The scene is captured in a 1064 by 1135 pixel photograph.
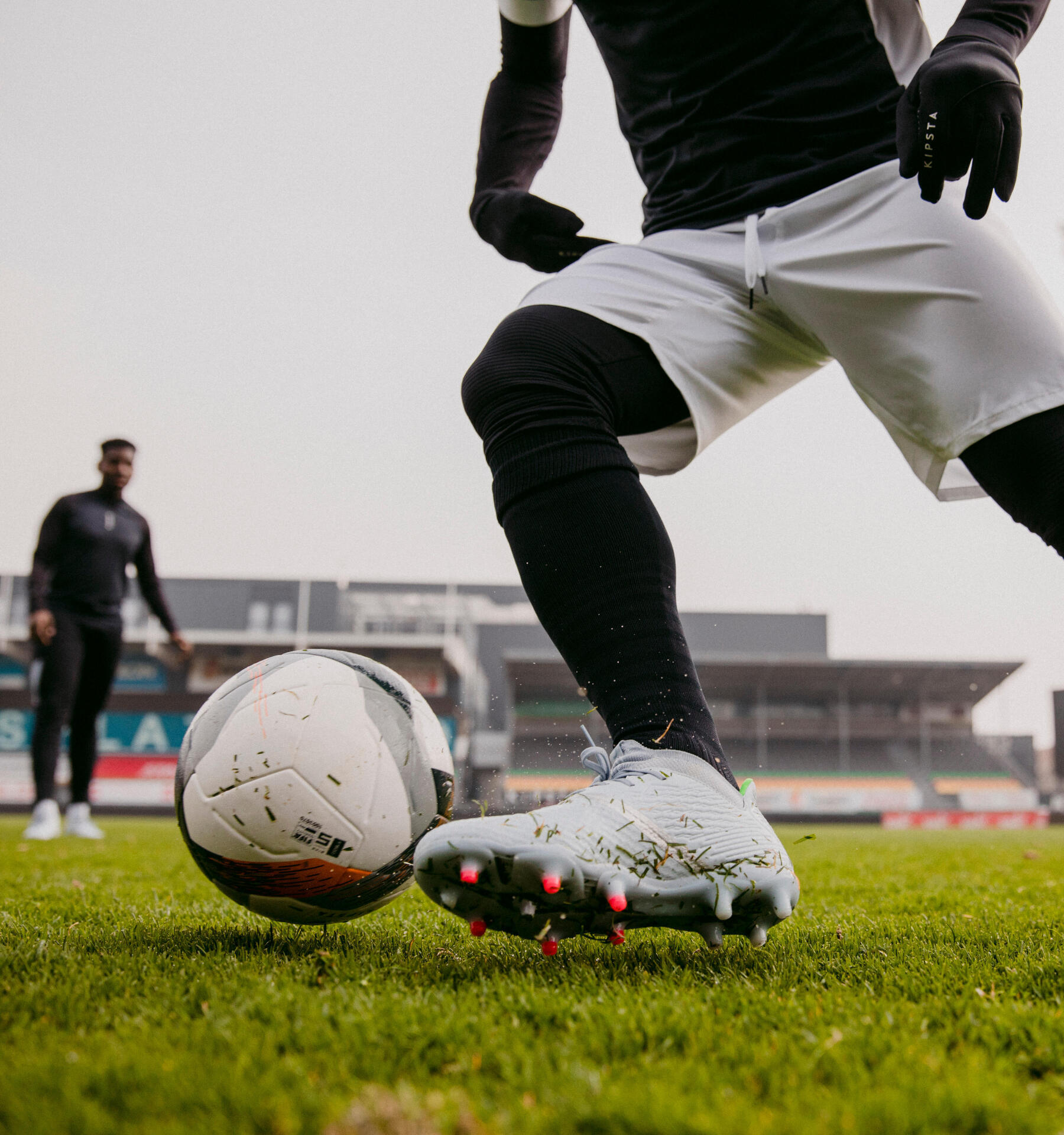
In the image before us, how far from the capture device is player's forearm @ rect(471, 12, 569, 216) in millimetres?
2078

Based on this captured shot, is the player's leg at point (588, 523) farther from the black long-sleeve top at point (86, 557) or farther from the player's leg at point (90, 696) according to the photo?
the player's leg at point (90, 696)

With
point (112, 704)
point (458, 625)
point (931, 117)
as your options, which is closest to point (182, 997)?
point (931, 117)

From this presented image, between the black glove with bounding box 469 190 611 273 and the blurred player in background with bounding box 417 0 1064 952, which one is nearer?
the blurred player in background with bounding box 417 0 1064 952

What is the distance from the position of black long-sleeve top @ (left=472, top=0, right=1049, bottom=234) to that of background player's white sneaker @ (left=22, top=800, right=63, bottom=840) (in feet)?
16.1

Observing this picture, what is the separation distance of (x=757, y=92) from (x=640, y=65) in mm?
246

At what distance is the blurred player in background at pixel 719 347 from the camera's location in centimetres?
127

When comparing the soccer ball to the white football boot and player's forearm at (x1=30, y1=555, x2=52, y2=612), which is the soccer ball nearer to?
the white football boot

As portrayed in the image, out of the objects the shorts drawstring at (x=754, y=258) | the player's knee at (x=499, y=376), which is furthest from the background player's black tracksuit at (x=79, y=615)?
the shorts drawstring at (x=754, y=258)

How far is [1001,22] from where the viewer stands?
1.50 m

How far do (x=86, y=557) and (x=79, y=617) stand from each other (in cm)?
34

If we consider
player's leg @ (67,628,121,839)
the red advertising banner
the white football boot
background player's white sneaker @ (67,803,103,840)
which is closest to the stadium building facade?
the red advertising banner

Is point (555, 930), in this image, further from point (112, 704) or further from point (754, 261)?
point (112, 704)

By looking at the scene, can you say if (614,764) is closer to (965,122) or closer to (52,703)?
(965,122)

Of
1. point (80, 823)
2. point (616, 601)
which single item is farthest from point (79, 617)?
point (616, 601)
